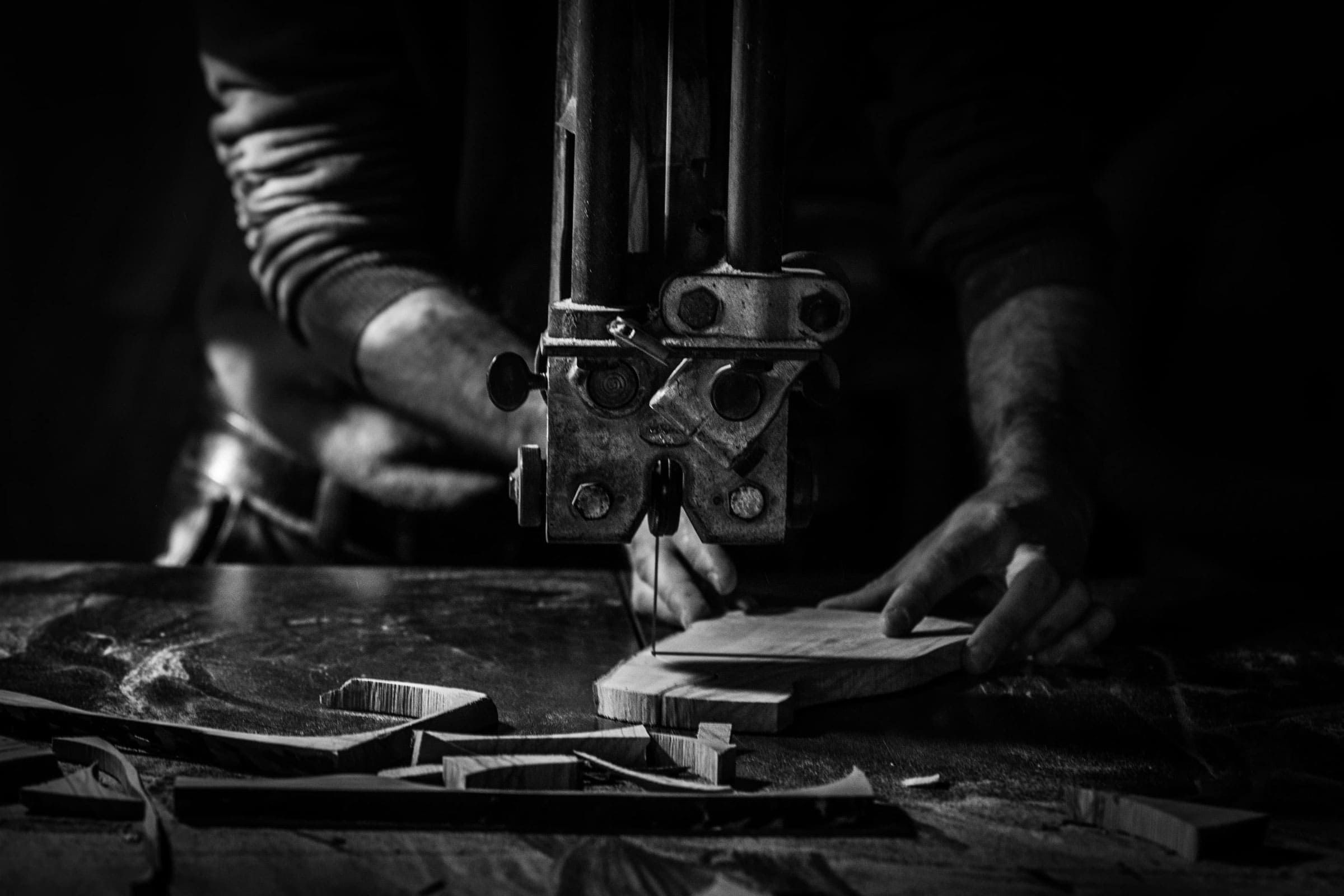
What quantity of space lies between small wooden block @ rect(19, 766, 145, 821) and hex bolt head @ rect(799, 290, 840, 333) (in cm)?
63

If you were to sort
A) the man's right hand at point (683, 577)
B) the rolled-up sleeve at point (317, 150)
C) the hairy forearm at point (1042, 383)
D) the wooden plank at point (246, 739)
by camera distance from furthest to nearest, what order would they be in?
the rolled-up sleeve at point (317, 150), the hairy forearm at point (1042, 383), the man's right hand at point (683, 577), the wooden plank at point (246, 739)

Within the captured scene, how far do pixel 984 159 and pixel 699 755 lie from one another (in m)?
1.44

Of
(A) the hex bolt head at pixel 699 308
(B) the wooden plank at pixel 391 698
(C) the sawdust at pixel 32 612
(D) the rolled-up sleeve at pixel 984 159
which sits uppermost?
(D) the rolled-up sleeve at pixel 984 159

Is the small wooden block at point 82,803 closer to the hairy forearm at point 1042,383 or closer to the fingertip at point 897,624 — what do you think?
the fingertip at point 897,624

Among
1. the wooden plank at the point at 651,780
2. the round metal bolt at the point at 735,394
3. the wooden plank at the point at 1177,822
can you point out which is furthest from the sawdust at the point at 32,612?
the wooden plank at the point at 1177,822

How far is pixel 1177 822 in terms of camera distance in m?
1.02

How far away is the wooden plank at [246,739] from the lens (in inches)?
45.4

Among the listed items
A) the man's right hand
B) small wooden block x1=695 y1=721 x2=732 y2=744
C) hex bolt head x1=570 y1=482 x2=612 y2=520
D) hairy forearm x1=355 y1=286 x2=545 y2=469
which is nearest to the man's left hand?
the man's right hand

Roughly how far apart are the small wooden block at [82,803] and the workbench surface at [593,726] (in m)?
0.01

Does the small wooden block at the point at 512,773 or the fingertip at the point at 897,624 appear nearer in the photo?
the small wooden block at the point at 512,773

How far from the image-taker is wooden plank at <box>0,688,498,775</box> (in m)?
1.15

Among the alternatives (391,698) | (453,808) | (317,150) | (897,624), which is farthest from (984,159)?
(453,808)

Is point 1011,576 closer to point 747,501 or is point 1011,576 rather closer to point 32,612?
point 747,501

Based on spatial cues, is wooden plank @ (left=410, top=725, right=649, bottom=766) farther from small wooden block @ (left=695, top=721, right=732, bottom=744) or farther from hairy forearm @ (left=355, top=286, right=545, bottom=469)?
hairy forearm @ (left=355, top=286, right=545, bottom=469)
